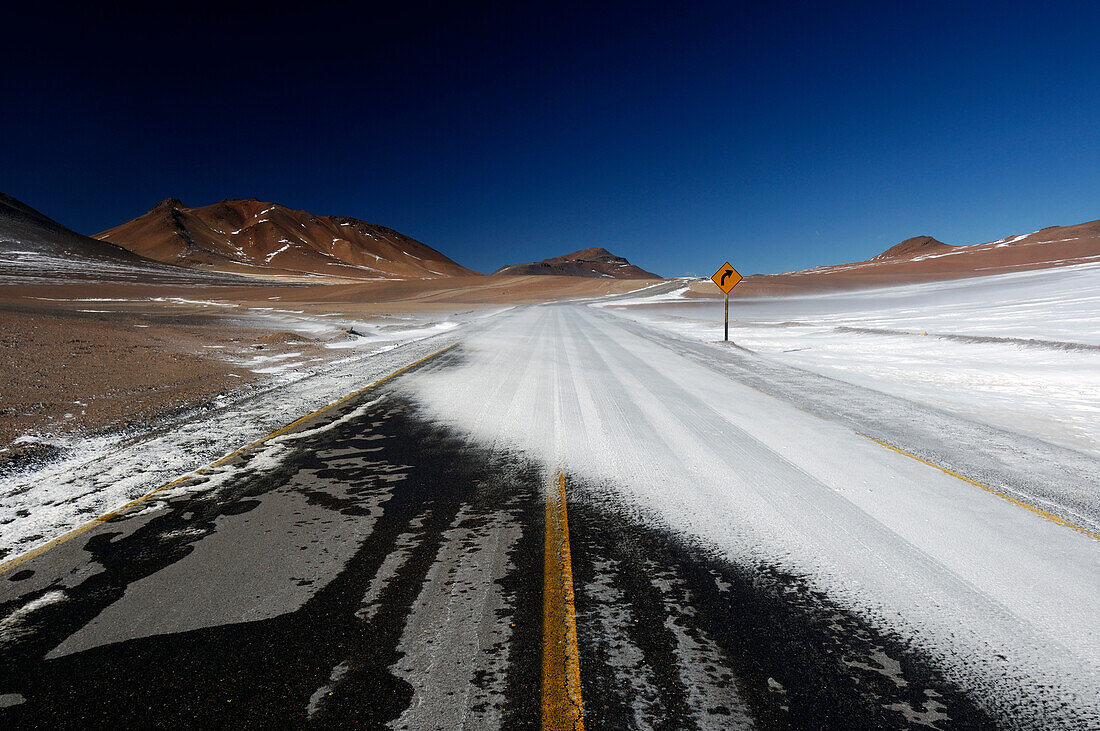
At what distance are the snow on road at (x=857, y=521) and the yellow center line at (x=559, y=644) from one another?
103 centimetres

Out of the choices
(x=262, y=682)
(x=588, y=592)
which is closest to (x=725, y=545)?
(x=588, y=592)

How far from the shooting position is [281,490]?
16.1ft

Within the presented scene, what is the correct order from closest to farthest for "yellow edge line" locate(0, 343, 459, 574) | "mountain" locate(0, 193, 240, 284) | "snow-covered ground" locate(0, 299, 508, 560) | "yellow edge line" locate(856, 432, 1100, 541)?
"yellow edge line" locate(0, 343, 459, 574), "yellow edge line" locate(856, 432, 1100, 541), "snow-covered ground" locate(0, 299, 508, 560), "mountain" locate(0, 193, 240, 284)

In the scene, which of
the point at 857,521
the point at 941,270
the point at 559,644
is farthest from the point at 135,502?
the point at 941,270

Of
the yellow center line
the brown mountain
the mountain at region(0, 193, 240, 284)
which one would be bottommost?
the yellow center line

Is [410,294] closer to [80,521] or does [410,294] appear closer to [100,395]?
[100,395]

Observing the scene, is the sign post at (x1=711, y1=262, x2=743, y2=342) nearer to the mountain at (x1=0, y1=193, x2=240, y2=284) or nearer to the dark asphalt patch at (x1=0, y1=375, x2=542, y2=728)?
the dark asphalt patch at (x1=0, y1=375, x2=542, y2=728)

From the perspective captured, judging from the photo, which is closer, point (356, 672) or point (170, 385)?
point (356, 672)

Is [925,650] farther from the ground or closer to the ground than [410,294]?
closer to the ground

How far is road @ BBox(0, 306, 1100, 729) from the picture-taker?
237 centimetres

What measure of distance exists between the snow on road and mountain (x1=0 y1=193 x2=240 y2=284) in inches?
3678

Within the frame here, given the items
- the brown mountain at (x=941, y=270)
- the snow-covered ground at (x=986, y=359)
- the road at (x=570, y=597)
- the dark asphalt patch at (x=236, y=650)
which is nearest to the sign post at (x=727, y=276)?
the snow-covered ground at (x=986, y=359)

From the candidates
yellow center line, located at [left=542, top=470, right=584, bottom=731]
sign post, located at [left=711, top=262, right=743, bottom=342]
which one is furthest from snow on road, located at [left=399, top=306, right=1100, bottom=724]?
sign post, located at [left=711, top=262, right=743, bottom=342]

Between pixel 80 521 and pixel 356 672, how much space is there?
3428mm
